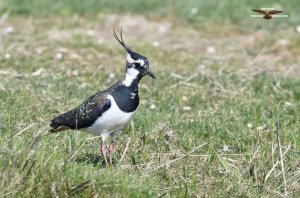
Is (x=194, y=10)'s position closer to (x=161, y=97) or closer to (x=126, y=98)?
(x=161, y=97)

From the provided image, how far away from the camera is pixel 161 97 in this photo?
8750mm

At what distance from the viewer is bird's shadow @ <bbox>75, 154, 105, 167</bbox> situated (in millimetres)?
6155

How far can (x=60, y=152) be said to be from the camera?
224 inches

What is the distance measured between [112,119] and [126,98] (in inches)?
8.0

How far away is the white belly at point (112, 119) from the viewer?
20.0ft

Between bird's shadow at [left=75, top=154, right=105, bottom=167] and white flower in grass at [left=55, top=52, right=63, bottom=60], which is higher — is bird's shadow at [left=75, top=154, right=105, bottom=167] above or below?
above

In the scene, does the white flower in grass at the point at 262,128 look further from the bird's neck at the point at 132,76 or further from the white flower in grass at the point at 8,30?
the white flower in grass at the point at 8,30

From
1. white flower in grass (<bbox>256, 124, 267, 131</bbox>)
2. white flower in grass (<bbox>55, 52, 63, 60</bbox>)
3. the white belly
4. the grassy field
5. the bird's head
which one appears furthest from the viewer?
white flower in grass (<bbox>55, 52, 63, 60</bbox>)

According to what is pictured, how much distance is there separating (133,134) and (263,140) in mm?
1177

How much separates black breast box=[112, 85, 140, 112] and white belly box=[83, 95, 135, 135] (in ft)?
0.11

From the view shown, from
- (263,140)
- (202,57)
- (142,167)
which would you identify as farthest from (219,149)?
(202,57)

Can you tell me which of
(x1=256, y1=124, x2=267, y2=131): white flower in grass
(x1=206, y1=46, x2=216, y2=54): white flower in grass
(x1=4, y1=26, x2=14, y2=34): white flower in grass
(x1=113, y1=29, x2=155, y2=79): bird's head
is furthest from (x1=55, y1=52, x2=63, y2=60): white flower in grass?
(x1=113, y1=29, x2=155, y2=79): bird's head

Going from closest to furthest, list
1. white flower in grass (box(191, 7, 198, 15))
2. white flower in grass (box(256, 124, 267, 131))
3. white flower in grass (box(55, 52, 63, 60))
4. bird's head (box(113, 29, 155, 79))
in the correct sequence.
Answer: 1. bird's head (box(113, 29, 155, 79))
2. white flower in grass (box(256, 124, 267, 131))
3. white flower in grass (box(55, 52, 63, 60))
4. white flower in grass (box(191, 7, 198, 15))

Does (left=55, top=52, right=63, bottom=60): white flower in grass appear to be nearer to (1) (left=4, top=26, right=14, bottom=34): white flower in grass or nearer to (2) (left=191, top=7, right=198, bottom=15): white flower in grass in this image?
(1) (left=4, top=26, right=14, bottom=34): white flower in grass
